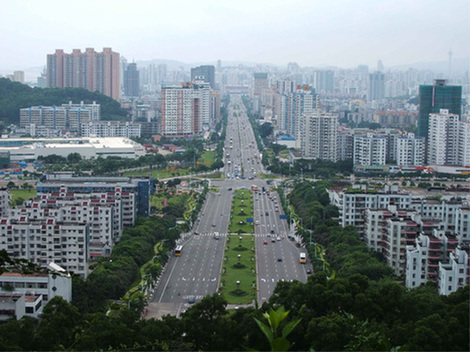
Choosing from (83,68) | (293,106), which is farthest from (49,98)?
(293,106)

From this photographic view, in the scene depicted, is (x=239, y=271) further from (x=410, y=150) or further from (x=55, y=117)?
(x=55, y=117)

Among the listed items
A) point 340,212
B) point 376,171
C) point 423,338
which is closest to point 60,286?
point 423,338

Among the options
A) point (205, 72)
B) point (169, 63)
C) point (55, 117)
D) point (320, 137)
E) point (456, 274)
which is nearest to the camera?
→ point (456, 274)

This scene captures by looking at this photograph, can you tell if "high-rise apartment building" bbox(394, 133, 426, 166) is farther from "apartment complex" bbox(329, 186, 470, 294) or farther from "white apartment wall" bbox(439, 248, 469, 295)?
"white apartment wall" bbox(439, 248, 469, 295)

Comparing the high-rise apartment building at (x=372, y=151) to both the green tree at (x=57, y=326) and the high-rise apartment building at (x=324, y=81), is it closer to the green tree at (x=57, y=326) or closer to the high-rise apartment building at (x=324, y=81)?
the green tree at (x=57, y=326)

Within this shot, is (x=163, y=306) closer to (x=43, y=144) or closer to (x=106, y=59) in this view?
(x=43, y=144)

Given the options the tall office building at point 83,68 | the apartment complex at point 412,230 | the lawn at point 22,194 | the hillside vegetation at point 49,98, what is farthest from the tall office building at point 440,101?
the tall office building at point 83,68
